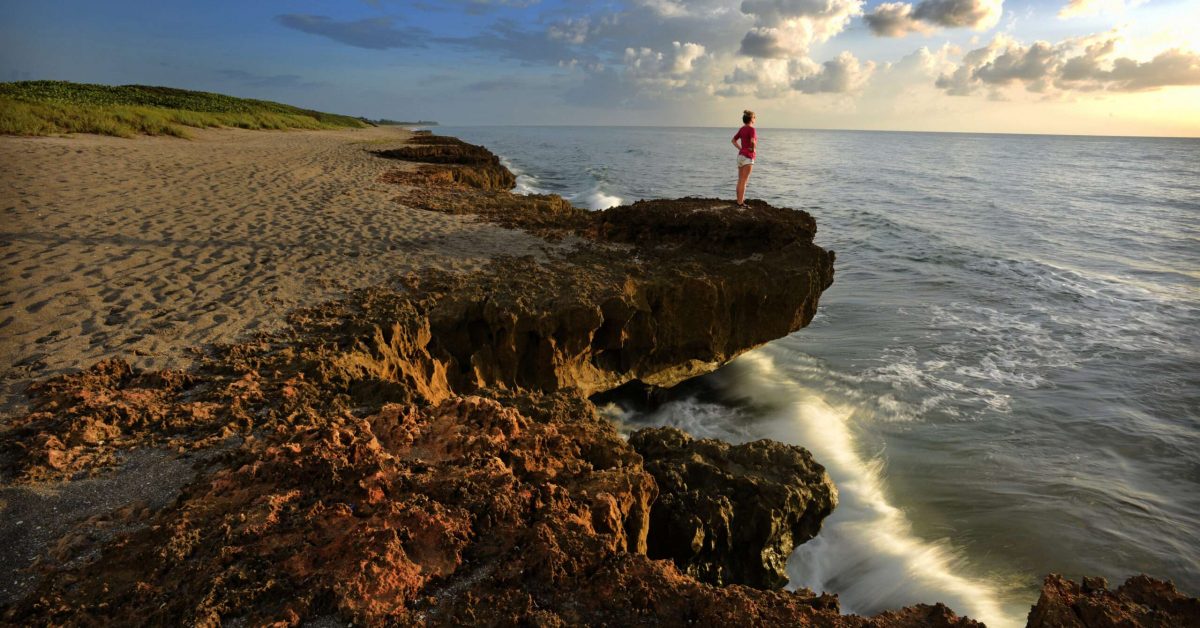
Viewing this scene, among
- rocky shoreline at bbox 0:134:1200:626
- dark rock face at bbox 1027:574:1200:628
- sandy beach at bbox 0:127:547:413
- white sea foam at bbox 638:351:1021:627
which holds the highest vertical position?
sandy beach at bbox 0:127:547:413

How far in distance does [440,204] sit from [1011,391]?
12.5m

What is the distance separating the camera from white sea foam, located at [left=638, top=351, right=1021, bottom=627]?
5707mm

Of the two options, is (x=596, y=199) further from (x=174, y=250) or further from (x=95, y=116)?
(x=95, y=116)

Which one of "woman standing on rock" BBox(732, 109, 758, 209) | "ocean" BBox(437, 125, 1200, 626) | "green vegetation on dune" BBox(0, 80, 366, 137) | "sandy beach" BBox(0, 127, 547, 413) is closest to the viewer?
"sandy beach" BBox(0, 127, 547, 413)

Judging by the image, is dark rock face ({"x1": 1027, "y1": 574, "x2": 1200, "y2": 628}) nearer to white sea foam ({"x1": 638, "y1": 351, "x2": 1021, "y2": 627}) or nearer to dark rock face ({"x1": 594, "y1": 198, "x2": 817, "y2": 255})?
white sea foam ({"x1": 638, "y1": 351, "x2": 1021, "y2": 627})

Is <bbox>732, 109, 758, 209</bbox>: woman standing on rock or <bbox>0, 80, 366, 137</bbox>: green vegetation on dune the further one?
<bbox>0, 80, 366, 137</bbox>: green vegetation on dune

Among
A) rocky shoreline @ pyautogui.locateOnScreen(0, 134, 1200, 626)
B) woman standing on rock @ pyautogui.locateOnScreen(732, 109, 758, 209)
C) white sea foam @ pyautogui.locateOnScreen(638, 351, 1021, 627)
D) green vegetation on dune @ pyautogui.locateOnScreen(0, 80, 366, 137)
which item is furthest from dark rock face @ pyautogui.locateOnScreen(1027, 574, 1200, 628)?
green vegetation on dune @ pyautogui.locateOnScreen(0, 80, 366, 137)

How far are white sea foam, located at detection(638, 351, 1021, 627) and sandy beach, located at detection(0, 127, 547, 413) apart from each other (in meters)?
4.52

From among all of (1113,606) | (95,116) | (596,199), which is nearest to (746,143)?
(1113,606)

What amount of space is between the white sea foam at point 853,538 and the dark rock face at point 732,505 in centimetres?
134

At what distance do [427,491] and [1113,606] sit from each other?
3.74 m

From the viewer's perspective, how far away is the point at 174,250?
8555 millimetres

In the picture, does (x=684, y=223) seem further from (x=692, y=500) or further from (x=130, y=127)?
(x=130, y=127)

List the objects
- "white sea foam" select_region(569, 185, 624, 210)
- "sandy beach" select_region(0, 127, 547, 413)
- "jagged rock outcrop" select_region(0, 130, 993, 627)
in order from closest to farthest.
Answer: "jagged rock outcrop" select_region(0, 130, 993, 627), "sandy beach" select_region(0, 127, 547, 413), "white sea foam" select_region(569, 185, 624, 210)
